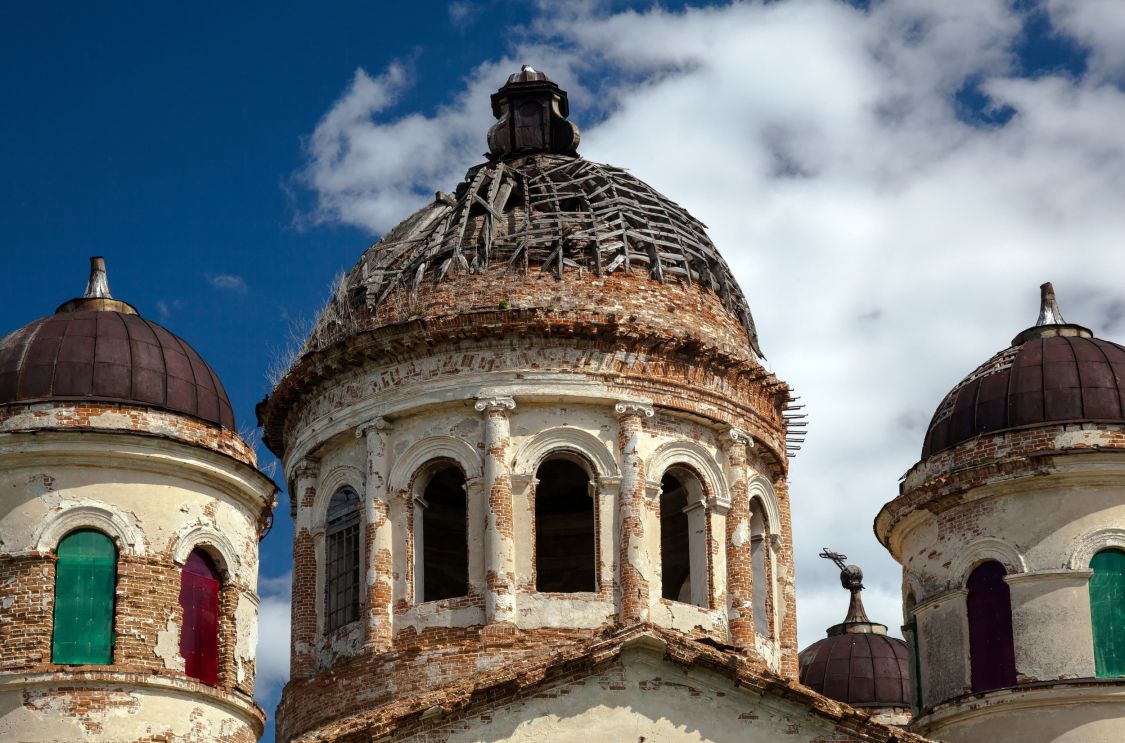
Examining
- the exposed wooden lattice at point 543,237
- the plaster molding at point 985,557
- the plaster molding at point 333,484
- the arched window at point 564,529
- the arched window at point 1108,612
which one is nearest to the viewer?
the arched window at point 1108,612

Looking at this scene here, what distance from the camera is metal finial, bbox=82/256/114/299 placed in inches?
1270

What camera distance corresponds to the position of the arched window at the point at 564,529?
37844 millimetres

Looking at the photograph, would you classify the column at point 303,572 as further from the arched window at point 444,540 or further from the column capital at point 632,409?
the column capital at point 632,409

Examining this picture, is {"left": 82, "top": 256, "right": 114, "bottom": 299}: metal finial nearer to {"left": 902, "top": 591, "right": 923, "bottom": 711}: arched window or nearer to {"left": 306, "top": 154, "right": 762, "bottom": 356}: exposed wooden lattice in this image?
{"left": 306, "top": 154, "right": 762, "bottom": 356}: exposed wooden lattice

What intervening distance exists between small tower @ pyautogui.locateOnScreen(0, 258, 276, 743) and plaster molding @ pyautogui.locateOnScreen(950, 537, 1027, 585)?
960cm

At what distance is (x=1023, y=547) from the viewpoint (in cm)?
3362

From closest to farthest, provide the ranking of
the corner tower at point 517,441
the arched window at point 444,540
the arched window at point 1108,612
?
the arched window at point 1108,612, the corner tower at point 517,441, the arched window at point 444,540

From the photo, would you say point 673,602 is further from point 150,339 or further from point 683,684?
point 150,339

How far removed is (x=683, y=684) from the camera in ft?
94.3

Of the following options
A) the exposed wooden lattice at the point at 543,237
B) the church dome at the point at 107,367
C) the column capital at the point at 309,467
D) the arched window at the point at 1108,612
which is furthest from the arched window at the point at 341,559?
the arched window at the point at 1108,612

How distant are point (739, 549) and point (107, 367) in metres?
9.40

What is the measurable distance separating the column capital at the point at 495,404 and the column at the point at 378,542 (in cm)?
149

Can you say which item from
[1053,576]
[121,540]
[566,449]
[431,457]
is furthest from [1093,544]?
[121,540]

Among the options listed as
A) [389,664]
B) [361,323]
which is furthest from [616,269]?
[389,664]
